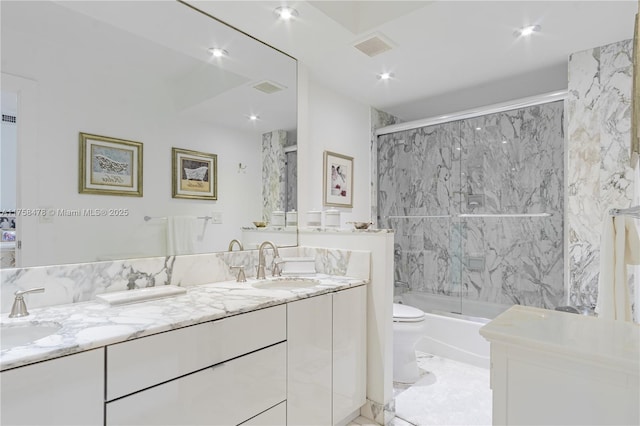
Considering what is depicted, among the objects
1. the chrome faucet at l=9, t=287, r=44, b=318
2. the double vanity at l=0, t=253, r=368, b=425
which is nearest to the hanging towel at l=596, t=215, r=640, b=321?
the double vanity at l=0, t=253, r=368, b=425

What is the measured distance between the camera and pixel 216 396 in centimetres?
136

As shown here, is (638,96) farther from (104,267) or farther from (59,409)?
(104,267)

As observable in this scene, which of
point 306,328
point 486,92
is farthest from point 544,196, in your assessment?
point 306,328

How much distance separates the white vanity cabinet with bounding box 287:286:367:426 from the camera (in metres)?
1.68

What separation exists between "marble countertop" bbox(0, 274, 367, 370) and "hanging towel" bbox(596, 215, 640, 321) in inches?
46.2

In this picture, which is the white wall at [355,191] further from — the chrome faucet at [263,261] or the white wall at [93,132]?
the white wall at [93,132]

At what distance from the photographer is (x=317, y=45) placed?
239 cm

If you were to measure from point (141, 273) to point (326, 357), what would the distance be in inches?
41.6

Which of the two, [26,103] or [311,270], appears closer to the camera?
[26,103]

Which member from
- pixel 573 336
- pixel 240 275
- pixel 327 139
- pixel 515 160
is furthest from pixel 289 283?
pixel 515 160

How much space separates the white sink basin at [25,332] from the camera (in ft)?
3.92

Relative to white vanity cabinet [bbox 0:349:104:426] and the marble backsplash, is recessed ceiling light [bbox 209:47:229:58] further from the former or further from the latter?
white vanity cabinet [bbox 0:349:104:426]

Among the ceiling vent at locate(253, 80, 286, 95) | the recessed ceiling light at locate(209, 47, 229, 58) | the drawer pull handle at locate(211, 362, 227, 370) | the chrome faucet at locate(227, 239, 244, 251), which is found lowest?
the drawer pull handle at locate(211, 362, 227, 370)

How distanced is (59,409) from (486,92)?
382cm
